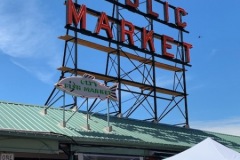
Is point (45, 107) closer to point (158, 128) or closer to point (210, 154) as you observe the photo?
point (158, 128)

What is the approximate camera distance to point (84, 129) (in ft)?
51.0

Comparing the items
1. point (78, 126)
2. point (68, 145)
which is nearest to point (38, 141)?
point (68, 145)

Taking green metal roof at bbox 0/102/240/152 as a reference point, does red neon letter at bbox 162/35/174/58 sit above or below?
above

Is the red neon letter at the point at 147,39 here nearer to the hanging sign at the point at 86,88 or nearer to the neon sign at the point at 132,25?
the neon sign at the point at 132,25

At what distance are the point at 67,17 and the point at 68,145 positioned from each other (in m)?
8.29

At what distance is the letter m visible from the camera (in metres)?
20.7

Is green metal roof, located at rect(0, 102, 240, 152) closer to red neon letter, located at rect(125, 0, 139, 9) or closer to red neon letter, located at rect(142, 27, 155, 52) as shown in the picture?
red neon letter, located at rect(142, 27, 155, 52)

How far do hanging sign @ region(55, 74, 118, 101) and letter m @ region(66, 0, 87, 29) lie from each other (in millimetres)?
5135

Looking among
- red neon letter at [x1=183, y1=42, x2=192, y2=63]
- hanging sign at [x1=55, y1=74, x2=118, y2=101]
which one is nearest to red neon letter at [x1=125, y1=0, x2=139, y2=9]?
red neon letter at [x1=183, y1=42, x2=192, y2=63]

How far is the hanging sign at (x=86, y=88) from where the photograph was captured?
1548 centimetres

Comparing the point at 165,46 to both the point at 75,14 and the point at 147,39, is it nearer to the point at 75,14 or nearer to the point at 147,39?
the point at 147,39

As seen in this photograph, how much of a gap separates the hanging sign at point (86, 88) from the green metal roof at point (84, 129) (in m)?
0.88

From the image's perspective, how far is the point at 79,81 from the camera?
52.2 feet

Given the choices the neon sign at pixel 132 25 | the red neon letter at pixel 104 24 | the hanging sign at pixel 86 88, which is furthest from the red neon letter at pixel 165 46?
the hanging sign at pixel 86 88
